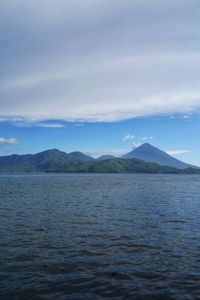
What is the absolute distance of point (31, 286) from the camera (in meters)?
19.7

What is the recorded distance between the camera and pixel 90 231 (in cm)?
3538

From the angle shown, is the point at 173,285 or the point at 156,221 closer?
the point at 173,285

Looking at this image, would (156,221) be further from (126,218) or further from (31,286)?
(31,286)

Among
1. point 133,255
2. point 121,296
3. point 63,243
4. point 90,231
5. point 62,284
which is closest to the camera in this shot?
point 121,296

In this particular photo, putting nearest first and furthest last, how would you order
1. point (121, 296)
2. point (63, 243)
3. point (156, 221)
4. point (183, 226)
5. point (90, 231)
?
1. point (121, 296)
2. point (63, 243)
3. point (90, 231)
4. point (183, 226)
5. point (156, 221)

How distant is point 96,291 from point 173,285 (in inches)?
191

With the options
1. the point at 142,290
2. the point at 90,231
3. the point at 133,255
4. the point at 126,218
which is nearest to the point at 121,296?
the point at 142,290

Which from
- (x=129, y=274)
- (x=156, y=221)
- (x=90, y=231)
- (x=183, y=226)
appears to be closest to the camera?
(x=129, y=274)

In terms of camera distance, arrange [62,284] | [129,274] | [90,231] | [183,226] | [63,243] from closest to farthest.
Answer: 1. [62,284]
2. [129,274]
3. [63,243]
4. [90,231]
5. [183,226]

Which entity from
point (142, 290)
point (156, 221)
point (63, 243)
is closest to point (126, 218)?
point (156, 221)

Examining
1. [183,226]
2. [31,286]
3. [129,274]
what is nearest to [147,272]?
[129,274]

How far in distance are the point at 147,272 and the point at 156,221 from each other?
20.5 m

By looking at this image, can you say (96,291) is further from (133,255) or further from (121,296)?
(133,255)

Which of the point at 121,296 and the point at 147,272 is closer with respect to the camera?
the point at 121,296
